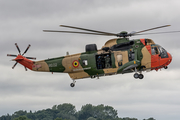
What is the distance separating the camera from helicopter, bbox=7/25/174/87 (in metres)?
45.3

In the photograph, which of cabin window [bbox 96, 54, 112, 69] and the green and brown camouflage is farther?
cabin window [bbox 96, 54, 112, 69]

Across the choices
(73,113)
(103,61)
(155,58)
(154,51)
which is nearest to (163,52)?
(154,51)

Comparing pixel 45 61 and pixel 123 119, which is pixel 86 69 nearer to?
pixel 45 61

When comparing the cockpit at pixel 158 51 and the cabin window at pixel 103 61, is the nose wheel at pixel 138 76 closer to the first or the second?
the cockpit at pixel 158 51

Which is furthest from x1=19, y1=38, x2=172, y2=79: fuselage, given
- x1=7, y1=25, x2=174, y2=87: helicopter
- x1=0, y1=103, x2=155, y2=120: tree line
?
x1=0, y1=103, x2=155, y2=120: tree line

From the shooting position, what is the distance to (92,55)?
47.2 m

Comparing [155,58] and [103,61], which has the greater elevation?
[103,61]

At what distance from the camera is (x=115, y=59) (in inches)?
1815

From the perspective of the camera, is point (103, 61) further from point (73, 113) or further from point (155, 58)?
point (73, 113)

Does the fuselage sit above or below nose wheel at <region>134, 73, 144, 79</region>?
above

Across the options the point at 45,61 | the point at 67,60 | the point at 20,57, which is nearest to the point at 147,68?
the point at 67,60

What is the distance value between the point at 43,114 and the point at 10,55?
132 metres

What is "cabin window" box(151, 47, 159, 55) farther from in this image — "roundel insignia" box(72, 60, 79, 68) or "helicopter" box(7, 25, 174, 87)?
"roundel insignia" box(72, 60, 79, 68)

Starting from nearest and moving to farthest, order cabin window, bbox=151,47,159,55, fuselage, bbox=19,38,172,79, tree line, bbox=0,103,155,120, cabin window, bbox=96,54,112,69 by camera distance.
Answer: fuselage, bbox=19,38,172,79, cabin window, bbox=151,47,159,55, cabin window, bbox=96,54,112,69, tree line, bbox=0,103,155,120
